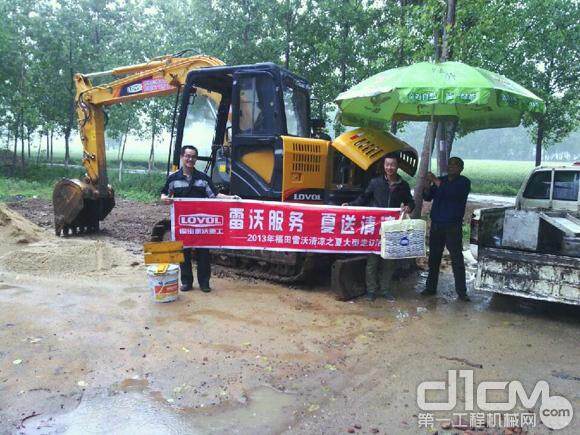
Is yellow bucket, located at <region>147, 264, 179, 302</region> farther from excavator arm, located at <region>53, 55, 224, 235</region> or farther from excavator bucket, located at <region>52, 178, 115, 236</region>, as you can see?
excavator bucket, located at <region>52, 178, 115, 236</region>

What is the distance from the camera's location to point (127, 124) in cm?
2242

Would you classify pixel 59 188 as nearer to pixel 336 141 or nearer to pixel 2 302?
pixel 2 302

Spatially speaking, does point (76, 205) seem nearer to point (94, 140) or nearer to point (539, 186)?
point (94, 140)

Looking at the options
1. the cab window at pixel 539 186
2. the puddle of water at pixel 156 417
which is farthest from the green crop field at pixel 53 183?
the puddle of water at pixel 156 417

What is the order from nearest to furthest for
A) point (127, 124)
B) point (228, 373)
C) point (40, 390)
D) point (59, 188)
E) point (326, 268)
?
point (40, 390) < point (228, 373) < point (326, 268) < point (59, 188) < point (127, 124)

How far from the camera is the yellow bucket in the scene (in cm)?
564

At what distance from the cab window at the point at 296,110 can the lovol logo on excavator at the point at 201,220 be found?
163 centimetres

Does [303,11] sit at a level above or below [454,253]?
above

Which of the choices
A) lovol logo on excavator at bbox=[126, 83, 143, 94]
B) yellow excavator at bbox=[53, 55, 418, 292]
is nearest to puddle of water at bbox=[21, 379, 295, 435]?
yellow excavator at bbox=[53, 55, 418, 292]

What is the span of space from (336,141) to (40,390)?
15.4 ft

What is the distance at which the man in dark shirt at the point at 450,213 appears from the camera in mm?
6113

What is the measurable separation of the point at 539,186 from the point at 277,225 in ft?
12.9

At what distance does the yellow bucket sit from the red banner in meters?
0.67

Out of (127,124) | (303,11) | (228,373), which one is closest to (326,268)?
(228,373)
